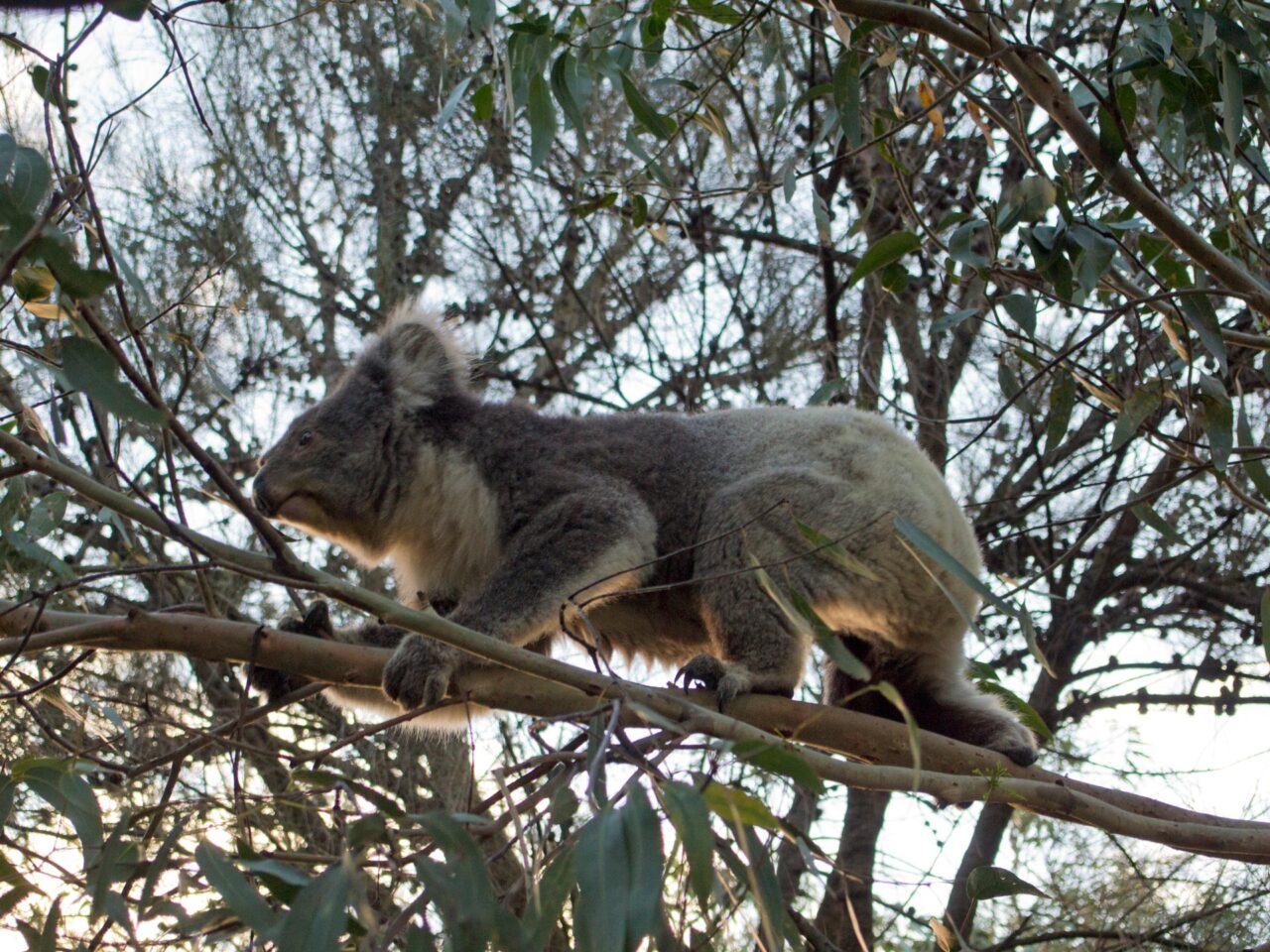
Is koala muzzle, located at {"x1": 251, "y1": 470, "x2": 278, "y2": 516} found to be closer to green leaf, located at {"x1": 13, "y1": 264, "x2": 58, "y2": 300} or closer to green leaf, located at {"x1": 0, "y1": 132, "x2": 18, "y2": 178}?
green leaf, located at {"x1": 13, "y1": 264, "x2": 58, "y2": 300}

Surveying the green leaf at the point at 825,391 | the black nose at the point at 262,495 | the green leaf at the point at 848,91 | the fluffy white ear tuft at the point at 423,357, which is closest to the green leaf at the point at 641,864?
the green leaf at the point at 848,91

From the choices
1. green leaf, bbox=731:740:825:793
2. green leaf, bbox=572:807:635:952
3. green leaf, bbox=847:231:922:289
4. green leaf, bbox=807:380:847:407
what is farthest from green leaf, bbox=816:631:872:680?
green leaf, bbox=807:380:847:407

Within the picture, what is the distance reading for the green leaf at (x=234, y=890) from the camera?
179 centimetres

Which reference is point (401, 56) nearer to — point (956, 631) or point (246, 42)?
point (246, 42)

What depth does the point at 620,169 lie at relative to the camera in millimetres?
5535

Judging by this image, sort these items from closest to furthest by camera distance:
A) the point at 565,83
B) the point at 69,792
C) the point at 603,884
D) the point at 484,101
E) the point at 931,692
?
the point at 603,884 < the point at 69,792 < the point at 565,83 < the point at 484,101 < the point at 931,692

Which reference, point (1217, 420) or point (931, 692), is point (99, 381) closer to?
point (1217, 420)

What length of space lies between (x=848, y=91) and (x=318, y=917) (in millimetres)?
2182

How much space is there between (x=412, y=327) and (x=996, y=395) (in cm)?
229

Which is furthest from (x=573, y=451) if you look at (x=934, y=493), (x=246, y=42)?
(x=246, y=42)

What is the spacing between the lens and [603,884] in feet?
5.00

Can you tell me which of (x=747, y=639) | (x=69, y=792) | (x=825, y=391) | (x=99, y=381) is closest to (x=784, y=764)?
(x=99, y=381)

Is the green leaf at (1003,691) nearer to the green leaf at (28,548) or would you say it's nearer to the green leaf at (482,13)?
the green leaf at (482,13)

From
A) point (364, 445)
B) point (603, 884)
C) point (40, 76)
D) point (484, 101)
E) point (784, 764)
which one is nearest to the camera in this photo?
point (603, 884)
